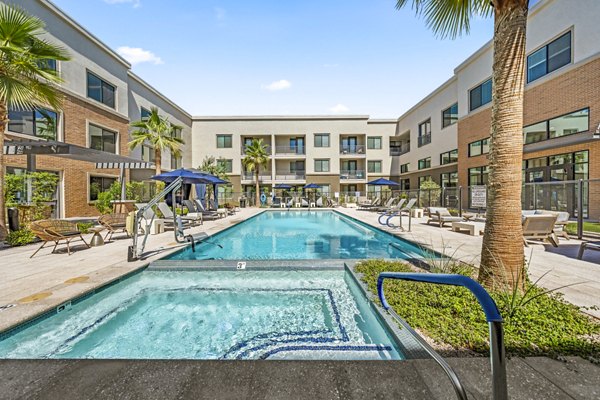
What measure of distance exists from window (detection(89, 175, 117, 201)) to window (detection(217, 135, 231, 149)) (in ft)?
49.4

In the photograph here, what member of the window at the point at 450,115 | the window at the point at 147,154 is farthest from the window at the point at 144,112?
the window at the point at 450,115

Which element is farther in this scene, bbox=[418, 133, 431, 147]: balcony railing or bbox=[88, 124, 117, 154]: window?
bbox=[418, 133, 431, 147]: balcony railing

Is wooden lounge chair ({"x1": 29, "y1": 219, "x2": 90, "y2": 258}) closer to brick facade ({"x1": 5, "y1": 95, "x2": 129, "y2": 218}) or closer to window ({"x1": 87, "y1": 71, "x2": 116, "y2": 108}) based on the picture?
brick facade ({"x1": 5, "y1": 95, "x2": 129, "y2": 218})

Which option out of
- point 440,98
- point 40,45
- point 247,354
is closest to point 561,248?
point 247,354

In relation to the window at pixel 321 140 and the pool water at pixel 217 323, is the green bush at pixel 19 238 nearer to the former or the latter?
the pool water at pixel 217 323

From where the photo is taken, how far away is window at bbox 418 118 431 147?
26.8 m

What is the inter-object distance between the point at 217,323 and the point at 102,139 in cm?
1898

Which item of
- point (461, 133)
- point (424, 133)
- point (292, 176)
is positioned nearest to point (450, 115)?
point (461, 133)

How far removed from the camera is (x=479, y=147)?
63.8ft

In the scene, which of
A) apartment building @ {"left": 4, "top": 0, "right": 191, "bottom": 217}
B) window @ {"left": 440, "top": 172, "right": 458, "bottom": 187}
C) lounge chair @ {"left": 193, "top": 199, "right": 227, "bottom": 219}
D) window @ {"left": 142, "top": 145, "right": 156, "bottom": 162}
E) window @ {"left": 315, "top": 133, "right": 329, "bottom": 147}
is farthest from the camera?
window @ {"left": 315, "top": 133, "right": 329, "bottom": 147}

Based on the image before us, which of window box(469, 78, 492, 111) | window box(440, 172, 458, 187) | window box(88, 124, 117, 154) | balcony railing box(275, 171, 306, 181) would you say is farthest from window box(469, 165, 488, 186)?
window box(88, 124, 117, 154)

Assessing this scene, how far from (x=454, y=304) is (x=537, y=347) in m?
0.93

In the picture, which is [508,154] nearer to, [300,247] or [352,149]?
[300,247]

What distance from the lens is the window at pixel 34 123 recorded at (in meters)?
13.0
